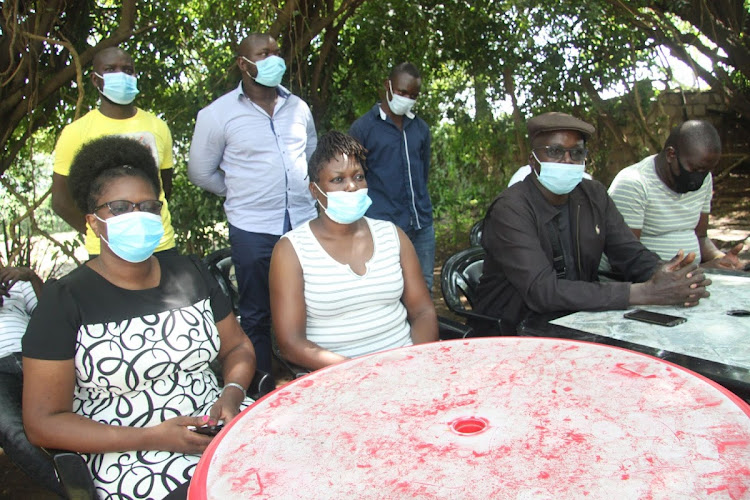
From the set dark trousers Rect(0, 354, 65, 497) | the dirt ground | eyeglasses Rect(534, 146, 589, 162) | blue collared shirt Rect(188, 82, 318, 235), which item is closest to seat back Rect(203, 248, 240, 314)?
blue collared shirt Rect(188, 82, 318, 235)

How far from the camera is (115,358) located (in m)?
2.04

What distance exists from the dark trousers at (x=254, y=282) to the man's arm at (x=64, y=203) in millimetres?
812

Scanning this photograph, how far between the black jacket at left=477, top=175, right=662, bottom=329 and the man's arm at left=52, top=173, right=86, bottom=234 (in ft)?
6.93

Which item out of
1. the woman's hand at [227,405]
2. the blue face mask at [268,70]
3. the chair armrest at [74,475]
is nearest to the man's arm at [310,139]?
the blue face mask at [268,70]

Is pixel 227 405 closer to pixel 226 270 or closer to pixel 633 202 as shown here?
pixel 226 270

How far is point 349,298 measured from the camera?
259 cm

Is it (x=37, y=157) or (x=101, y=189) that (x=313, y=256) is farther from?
(x=37, y=157)

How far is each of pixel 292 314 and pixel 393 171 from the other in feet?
7.05

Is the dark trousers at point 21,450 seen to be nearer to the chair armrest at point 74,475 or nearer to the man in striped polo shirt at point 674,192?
the chair armrest at point 74,475

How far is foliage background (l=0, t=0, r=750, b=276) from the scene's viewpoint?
5246mm

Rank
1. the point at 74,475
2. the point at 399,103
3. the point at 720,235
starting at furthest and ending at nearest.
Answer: the point at 720,235
the point at 399,103
the point at 74,475

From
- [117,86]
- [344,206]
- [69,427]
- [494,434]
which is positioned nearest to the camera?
[494,434]

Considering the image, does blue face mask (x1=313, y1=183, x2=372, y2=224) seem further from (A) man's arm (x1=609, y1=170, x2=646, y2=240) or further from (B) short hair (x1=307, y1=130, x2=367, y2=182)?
(A) man's arm (x1=609, y1=170, x2=646, y2=240)

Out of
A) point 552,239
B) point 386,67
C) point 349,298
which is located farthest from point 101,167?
point 386,67
